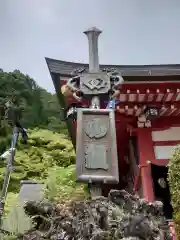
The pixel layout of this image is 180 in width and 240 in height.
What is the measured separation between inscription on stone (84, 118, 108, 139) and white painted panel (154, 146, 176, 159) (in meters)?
3.97

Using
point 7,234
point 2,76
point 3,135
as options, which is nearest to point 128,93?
point 7,234

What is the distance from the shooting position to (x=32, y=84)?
1125 inches

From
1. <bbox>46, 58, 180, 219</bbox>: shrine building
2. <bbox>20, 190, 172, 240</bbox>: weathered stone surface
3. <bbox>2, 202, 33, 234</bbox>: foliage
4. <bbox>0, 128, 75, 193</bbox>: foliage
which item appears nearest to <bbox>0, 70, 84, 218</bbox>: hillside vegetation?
<bbox>0, 128, 75, 193</bbox>: foliage

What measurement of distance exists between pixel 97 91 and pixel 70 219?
2101mm

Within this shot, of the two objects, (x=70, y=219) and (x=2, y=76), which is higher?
(x=2, y=76)

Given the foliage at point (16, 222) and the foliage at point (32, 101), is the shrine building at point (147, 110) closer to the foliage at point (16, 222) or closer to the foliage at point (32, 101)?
the foliage at point (16, 222)

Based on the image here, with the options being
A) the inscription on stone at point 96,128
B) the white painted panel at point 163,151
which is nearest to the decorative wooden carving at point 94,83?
the inscription on stone at point 96,128

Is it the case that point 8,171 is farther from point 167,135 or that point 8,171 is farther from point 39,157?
point 39,157

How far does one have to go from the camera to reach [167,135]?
8805mm

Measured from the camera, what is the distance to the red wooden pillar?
8125 millimetres

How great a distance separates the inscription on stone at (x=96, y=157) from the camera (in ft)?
15.1

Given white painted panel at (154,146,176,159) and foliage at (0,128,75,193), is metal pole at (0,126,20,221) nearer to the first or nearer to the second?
white painted panel at (154,146,176,159)

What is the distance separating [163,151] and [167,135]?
418 mm

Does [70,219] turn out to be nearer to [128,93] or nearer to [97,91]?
[97,91]
